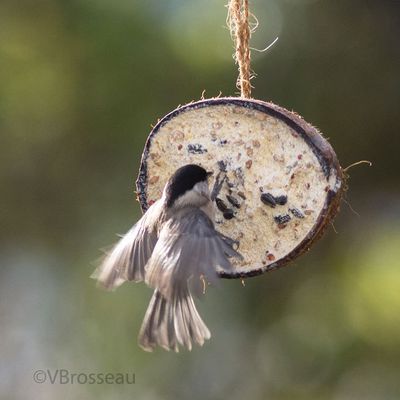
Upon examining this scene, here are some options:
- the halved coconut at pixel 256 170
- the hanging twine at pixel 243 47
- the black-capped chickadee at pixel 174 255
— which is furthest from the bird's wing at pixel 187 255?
the hanging twine at pixel 243 47

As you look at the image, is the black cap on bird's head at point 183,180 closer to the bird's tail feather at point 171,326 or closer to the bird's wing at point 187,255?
the bird's wing at point 187,255

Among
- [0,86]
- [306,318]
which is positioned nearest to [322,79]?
[306,318]

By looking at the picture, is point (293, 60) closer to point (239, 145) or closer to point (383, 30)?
point (383, 30)

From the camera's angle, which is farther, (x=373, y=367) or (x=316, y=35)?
(x=316, y=35)

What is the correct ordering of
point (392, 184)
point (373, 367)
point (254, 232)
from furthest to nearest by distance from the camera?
point (392, 184), point (373, 367), point (254, 232)

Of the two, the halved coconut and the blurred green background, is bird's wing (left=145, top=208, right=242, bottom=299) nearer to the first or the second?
the halved coconut

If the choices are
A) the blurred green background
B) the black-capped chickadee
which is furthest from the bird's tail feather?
the blurred green background
